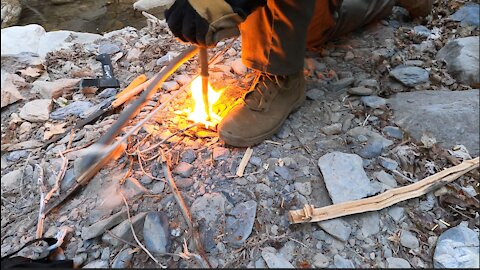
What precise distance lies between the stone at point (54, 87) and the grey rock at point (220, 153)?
2.53ft

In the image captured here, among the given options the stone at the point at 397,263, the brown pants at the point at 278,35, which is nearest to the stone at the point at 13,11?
the brown pants at the point at 278,35

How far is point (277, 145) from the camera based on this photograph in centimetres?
147

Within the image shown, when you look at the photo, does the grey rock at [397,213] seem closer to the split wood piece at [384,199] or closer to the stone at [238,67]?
the split wood piece at [384,199]

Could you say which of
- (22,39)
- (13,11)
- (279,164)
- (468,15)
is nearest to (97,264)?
(279,164)

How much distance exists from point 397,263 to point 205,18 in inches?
33.5

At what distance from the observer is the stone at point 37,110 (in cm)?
162

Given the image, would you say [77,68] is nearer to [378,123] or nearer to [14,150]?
[14,150]

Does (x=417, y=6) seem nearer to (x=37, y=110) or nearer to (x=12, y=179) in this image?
Result: (x=37, y=110)

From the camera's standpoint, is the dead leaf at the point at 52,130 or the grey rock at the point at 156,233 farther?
the dead leaf at the point at 52,130

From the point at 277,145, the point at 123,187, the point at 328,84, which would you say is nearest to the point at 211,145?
the point at 277,145

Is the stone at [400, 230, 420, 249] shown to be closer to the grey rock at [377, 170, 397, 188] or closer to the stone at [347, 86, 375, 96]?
the grey rock at [377, 170, 397, 188]

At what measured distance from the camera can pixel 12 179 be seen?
1.38 metres

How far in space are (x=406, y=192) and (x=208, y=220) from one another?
60 cm

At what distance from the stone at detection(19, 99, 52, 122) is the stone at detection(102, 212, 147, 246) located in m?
0.68
